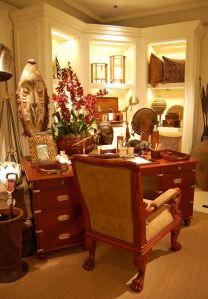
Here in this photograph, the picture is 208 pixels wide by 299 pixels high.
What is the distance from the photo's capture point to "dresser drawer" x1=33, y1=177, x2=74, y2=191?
2.03m

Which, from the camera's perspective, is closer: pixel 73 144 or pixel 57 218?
pixel 57 218

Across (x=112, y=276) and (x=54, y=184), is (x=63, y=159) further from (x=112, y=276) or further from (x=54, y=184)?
(x=112, y=276)

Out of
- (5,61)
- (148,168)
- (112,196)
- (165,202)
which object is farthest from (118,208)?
(5,61)

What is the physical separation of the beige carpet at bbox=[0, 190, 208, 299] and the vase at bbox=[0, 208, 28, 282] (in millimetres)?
65

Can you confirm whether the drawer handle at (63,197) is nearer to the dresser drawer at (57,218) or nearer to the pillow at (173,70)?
the dresser drawer at (57,218)

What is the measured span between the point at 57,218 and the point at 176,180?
1.17m

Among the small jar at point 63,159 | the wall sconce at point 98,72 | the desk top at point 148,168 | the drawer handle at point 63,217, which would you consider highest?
the wall sconce at point 98,72

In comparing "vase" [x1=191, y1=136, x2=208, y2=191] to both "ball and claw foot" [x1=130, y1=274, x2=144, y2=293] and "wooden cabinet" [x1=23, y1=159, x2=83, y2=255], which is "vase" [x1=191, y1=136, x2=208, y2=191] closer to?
"wooden cabinet" [x1=23, y1=159, x2=83, y2=255]

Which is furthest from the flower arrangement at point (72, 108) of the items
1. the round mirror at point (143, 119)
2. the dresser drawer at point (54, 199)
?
the round mirror at point (143, 119)

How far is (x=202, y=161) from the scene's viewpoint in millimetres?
3662

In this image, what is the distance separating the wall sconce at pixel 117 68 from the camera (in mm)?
3901

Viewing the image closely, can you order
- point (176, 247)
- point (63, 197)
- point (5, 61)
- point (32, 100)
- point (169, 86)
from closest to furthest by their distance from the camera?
point (63, 197) < point (176, 247) < point (5, 61) < point (32, 100) < point (169, 86)

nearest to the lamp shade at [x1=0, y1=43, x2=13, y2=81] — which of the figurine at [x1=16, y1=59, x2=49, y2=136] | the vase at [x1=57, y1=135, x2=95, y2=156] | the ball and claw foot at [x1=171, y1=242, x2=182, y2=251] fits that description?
the figurine at [x1=16, y1=59, x2=49, y2=136]

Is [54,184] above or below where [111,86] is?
below
